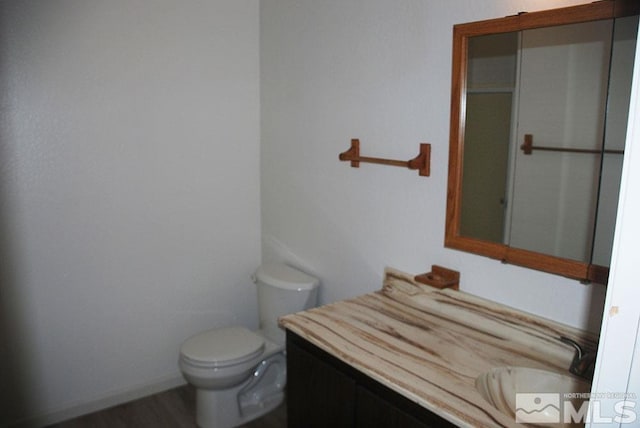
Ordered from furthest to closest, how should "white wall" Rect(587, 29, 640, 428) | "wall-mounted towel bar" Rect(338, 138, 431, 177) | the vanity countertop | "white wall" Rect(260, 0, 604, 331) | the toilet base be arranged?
the toilet base → "wall-mounted towel bar" Rect(338, 138, 431, 177) → "white wall" Rect(260, 0, 604, 331) → the vanity countertop → "white wall" Rect(587, 29, 640, 428)

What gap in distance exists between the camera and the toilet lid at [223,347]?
2498 mm

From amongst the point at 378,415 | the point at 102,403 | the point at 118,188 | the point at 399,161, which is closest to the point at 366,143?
the point at 399,161

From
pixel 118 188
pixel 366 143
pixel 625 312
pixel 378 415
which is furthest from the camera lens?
pixel 118 188

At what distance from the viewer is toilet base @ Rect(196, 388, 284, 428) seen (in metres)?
2.61

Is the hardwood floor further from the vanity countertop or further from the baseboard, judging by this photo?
the vanity countertop

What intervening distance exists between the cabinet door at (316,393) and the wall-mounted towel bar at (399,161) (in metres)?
0.85

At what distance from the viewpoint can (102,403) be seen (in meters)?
2.80

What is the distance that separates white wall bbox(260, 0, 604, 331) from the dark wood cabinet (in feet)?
1.95

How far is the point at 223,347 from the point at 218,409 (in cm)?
32

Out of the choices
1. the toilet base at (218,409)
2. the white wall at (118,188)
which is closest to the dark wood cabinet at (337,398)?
the toilet base at (218,409)

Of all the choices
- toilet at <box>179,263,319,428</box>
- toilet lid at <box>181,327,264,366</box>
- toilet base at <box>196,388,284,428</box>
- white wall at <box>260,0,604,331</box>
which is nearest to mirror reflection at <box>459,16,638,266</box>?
white wall at <box>260,0,604,331</box>

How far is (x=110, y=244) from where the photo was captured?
8.88 ft

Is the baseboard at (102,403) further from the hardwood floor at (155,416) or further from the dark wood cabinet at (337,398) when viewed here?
the dark wood cabinet at (337,398)

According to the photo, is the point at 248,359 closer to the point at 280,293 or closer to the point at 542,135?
the point at 280,293
